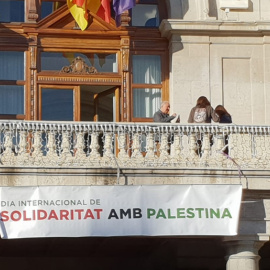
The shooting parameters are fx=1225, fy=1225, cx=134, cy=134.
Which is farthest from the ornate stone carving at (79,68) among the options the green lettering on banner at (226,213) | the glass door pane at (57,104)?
the green lettering on banner at (226,213)

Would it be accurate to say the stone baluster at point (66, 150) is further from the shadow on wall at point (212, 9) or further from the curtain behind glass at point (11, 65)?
the shadow on wall at point (212, 9)

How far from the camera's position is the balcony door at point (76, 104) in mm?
27188

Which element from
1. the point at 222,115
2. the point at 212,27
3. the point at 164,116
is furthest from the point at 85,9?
the point at 222,115

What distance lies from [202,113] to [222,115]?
1.61ft

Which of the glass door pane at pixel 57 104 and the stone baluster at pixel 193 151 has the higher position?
the glass door pane at pixel 57 104

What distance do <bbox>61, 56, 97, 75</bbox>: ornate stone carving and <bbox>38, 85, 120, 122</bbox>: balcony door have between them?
34 cm

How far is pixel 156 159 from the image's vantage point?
23703 mm

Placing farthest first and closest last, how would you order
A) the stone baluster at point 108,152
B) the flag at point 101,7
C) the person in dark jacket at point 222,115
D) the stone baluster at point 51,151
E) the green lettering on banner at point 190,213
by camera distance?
the flag at point 101,7, the person in dark jacket at point 222,115, the stone baluster at point 108,152, the stone baluster at point 51,151, the green lettering on banner at point 190,213

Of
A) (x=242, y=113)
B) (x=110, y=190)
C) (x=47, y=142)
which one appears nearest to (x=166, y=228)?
(x=110, y=190)

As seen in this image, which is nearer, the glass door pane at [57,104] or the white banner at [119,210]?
the white banner at [119,210]

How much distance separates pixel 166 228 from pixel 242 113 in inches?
197

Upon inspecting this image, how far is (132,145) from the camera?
2381cm

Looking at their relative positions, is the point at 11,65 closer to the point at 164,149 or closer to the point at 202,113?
the point at 202,113

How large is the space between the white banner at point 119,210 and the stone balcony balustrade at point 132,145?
23.0 inches
